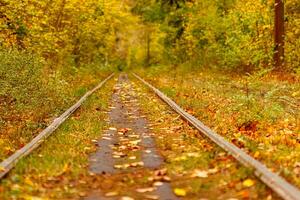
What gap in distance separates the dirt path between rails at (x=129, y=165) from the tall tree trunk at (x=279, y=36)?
52.0 ft

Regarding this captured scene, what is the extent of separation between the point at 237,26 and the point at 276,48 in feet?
17.8

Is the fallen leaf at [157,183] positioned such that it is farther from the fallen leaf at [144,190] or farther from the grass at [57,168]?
the grass at [57,168]

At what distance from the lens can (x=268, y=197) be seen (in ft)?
18.9

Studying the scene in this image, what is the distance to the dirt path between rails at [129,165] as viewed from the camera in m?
6.43

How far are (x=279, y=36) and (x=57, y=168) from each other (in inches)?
837

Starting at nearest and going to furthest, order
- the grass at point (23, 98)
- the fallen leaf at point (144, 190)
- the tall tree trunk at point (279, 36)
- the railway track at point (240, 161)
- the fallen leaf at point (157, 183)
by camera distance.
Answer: the railway track at point (240, 161) < the fallen leaf at point (144, 190) < the fallen leaf at point (157, 183) < the grass at point (23, 98) < the tall tree trunk at point (279, 36)

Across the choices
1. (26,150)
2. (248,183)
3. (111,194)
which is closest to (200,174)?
(248,183)

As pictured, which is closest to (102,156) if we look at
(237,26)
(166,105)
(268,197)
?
(268,197)

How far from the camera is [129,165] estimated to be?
7934 millimetres

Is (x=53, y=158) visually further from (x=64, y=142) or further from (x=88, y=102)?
(x=88, y=102)

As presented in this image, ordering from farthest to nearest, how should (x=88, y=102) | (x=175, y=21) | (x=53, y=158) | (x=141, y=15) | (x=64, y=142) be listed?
(x=141, y=15), (x=175, y=21), (x=88, y=102), (x=64, y=142), (x=53, y=158)

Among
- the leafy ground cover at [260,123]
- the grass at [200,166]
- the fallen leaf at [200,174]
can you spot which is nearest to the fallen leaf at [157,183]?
the grass at [200,166]

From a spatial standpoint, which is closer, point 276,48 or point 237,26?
point 276,48

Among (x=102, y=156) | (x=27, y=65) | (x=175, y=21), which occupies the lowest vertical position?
(x=102, y=156)
